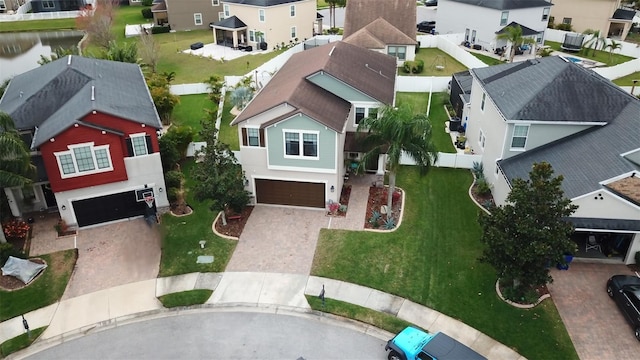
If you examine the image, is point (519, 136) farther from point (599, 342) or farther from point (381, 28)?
point (381, 28)

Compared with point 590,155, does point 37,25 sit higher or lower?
lower

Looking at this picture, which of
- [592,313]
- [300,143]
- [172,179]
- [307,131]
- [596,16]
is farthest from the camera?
[596,16]

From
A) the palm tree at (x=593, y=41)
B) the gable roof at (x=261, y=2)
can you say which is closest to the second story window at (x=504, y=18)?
the palm tree at (x=593, y=41)

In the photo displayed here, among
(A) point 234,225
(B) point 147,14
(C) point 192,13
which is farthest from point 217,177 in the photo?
(B) point 147,14

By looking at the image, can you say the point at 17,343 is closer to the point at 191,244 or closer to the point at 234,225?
the point at 191,244

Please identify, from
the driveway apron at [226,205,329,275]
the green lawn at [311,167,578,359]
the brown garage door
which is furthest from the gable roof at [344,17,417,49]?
the driveway apron at [226,205,329,275]
